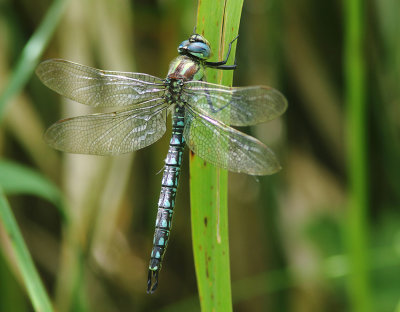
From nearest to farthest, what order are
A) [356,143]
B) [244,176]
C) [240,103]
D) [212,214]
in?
[212,214]
[240,103]
[356,143]
[244,176]

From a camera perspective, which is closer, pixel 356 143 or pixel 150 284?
pixel 150 284

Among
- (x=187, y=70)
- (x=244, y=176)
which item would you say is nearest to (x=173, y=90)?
(x=187, y=70)

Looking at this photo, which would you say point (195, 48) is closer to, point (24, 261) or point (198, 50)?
point (198, 50)

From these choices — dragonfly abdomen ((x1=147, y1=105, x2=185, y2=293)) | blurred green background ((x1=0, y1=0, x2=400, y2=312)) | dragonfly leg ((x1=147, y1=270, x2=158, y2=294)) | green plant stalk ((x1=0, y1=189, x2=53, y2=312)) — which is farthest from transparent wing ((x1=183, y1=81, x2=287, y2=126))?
blurred green background ((x1=0, y1=0, x2=400, y2=312))

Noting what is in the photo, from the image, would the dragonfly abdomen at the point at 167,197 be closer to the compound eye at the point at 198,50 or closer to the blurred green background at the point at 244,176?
the compound eye at the point at 198,50

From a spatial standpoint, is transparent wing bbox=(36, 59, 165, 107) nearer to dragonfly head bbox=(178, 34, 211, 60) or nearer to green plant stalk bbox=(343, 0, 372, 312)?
dragonfly head bbox=(178, 34, 211, 60)

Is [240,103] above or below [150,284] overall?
above

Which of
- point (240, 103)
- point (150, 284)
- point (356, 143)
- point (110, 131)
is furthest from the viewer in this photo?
point (110, 131)
